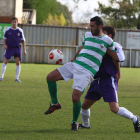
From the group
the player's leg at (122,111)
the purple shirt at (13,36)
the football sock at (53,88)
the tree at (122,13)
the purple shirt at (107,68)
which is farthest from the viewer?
the tree at (122,13)

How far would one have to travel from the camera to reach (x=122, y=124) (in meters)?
6.05

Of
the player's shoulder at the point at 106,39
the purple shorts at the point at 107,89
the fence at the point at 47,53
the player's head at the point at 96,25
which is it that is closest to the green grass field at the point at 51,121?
the purple shorts at the point at 107,89

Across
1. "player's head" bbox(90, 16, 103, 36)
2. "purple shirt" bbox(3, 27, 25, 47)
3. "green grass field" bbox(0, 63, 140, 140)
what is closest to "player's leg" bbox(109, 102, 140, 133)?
"green grass field" bbox(0, 63, 140, 140)

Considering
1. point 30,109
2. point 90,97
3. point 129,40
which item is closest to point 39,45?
point 129,40

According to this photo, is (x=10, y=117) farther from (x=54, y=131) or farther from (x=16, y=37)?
(x=16, y=37)

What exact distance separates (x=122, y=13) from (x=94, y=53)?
43761mm

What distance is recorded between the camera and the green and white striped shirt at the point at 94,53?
17.2ft

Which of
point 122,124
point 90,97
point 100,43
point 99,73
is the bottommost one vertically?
point 122,124

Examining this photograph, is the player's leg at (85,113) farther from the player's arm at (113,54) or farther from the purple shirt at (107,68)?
the player's arm at (113,54)

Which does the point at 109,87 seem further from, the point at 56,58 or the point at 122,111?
the point at 56,58

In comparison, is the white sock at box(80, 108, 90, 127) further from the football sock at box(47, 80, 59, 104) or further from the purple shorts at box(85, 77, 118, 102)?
the football sock at box(47, 80, 59, 104)

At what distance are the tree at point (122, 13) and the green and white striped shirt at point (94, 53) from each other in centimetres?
4200

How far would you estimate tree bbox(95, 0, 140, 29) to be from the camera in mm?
46600

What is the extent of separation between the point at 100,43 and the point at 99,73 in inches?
18.9
